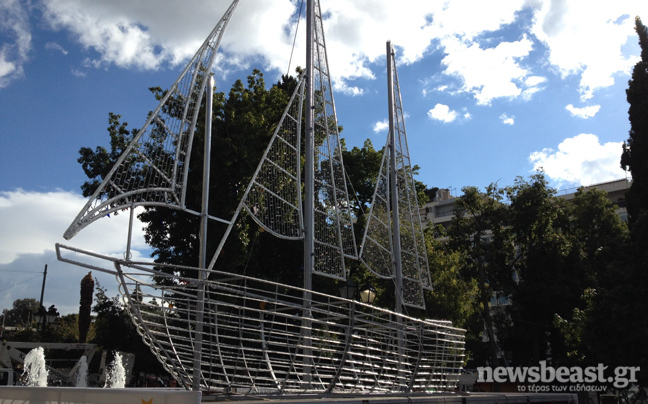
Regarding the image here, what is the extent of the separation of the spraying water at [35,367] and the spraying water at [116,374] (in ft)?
8.31

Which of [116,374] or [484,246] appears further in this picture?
[484,246]

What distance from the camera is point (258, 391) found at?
7746mm

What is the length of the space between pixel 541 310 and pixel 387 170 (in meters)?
19.4

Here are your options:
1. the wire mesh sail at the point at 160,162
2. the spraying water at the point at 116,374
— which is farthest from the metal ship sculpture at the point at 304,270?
the spraying water at the point at 116,374

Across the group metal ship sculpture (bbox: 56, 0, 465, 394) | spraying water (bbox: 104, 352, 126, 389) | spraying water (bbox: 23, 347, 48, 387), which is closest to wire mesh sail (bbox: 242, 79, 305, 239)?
metal ship sculpture (bbox: 56, 0, 465, 394)

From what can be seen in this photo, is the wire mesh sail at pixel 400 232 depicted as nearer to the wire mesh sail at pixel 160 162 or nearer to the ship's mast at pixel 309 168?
the ship's mast at pixel 309 168

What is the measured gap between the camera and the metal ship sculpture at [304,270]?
7129mm

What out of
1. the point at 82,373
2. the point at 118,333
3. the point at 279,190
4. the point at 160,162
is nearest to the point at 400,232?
the point at 279,190

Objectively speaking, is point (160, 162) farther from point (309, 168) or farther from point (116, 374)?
point (116, 374)

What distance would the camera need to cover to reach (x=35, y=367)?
23219 millimetres

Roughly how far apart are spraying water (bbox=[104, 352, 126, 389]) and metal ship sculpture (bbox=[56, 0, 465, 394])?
709cm

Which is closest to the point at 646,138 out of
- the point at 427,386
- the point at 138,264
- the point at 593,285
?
the point at 593,285

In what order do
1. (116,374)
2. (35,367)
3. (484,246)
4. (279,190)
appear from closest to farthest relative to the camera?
(279,190) → (35,367) → (116,374) → (484,246)

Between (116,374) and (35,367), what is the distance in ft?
10.5
